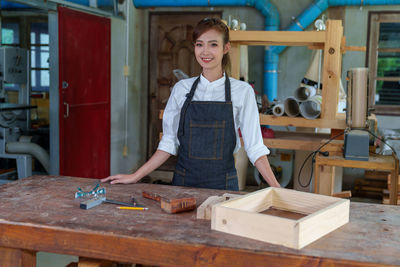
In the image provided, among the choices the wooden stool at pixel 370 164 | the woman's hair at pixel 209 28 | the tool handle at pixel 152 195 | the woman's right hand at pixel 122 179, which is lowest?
the wooden stool at pixel 370 164

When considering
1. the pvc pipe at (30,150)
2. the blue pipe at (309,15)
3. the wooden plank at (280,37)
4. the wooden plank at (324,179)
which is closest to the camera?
the wooden plank at (324,179)

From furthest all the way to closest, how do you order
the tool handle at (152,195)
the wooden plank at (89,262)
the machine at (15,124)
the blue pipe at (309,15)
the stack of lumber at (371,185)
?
the stack of lumber at (371,185) < the blue pipe at (309,15) < the machine at (15,124) < the tool handle at (152,195) < the wooden plank at (89,262)

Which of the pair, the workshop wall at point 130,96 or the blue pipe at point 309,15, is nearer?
the blue pipe at point 309,15

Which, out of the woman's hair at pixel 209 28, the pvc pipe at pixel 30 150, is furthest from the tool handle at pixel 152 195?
the pvc pipe at pixel 30 150

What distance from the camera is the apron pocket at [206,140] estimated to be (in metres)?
2.47

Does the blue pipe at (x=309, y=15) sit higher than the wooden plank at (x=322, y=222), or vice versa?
→ the blue pipe at (x=309, y=15)


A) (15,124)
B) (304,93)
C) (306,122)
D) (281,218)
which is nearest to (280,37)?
(304,93)

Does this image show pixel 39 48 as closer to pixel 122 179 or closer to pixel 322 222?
pixel 122 179

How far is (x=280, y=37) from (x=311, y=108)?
69 cm

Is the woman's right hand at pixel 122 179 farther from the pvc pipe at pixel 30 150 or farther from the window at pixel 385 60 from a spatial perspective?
the window at pixel 385 60

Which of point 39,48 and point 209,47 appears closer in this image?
point 209,47

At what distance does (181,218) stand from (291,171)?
430 centimetres

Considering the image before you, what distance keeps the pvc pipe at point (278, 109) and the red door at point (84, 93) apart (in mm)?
2334

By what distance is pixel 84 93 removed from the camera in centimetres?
551
